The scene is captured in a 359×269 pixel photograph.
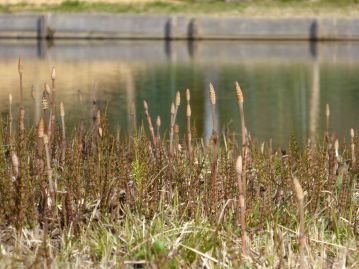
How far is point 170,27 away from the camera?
37.2 metres

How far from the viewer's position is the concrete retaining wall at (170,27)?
36000mm

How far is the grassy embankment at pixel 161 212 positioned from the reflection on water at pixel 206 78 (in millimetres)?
4566

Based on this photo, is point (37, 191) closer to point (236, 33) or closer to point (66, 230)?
point (66, 230)

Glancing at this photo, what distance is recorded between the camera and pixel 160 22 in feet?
123

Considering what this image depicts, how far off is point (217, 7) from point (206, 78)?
45.9 ft

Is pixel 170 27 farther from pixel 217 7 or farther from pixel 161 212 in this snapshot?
pixel 161 212

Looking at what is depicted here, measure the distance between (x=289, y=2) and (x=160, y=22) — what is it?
556 cm

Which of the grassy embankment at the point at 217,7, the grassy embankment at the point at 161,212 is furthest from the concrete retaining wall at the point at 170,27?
the grassy embankment at the point at 161,212

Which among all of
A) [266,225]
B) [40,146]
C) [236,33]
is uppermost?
[40,146]

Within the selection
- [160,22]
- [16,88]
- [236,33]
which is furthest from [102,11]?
[16,88]

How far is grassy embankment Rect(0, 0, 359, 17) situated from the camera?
123ft

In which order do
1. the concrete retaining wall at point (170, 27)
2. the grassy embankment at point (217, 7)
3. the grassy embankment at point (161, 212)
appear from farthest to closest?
the grassy embankment at point (217, 7) < the concrete retaining wall at point (170, 27) < the grassy embankment at point (161, 212)

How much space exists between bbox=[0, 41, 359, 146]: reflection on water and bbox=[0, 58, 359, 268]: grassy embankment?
180 inches

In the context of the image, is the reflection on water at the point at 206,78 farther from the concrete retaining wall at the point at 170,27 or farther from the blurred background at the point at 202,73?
the concrete retaining wall at the point at 170,27
